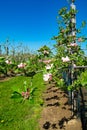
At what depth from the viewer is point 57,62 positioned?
535 centimetres

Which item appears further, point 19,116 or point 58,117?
point 19,116

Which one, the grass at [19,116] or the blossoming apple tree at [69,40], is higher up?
the blossoming apple tree at [69,40]

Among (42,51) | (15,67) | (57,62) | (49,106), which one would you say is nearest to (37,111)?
(49,106)

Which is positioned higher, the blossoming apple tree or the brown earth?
the blossoming apple tree

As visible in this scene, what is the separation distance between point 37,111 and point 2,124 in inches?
43.6

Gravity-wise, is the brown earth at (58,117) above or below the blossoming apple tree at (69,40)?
below

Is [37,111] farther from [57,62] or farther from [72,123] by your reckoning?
[57,62]

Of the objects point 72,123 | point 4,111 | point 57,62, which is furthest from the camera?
point 4,111

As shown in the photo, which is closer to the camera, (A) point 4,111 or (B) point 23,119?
(B) point 23,119

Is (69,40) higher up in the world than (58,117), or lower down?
higher up

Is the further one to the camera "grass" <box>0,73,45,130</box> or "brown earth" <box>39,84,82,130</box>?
"grass" <box>0,73,45,130</box>

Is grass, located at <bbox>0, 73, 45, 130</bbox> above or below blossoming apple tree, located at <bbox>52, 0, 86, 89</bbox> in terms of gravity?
below

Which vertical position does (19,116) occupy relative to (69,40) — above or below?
below

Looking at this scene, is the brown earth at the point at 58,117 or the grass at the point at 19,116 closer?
the brown earth at the point at 58,117
